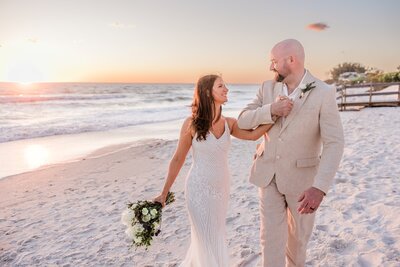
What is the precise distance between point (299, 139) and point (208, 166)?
85 centimetres

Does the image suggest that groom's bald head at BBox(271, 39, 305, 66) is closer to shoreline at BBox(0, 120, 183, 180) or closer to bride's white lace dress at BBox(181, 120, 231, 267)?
bride's white lace dress at BBox(181, 120, 231, 267)

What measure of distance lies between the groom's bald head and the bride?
0.63 metres

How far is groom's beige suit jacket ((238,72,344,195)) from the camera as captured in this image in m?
2.62

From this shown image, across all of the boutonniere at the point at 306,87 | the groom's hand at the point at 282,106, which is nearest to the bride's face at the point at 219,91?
the groom's hand at the point at 282,106

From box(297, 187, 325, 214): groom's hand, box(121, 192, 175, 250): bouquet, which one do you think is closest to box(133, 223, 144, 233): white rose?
box(121, 192, 175, 250): bouquet

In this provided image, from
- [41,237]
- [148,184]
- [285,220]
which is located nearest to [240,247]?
[285,220]

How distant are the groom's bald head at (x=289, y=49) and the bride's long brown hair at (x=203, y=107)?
25.6 inches

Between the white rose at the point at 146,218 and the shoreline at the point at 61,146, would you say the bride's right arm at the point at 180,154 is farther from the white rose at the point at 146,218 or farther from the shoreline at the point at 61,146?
the shoreline at the point at 61,146

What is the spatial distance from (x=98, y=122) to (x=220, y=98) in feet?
64.3

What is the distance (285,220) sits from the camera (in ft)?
9.93

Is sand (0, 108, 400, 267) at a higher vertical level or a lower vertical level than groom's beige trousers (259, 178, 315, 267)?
lower

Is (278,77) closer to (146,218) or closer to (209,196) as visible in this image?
(209,196)

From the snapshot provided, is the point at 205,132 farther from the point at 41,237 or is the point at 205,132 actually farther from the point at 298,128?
the point at 41,237

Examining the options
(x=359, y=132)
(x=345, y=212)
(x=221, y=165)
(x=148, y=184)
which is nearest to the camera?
(x=221, y=165)
